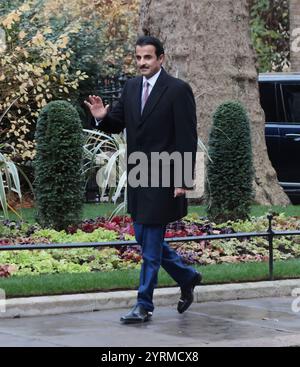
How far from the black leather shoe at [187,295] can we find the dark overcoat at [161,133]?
637 mm

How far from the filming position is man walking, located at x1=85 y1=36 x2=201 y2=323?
30.1 feet

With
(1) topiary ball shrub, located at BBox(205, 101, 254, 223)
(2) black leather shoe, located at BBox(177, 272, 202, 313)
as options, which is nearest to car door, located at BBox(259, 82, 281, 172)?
(1) topiary ball shrub, located at BBox(205, 101, 254, 223)

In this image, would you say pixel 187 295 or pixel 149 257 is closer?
pixel 149 257

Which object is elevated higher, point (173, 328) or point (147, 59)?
point (147, 59)

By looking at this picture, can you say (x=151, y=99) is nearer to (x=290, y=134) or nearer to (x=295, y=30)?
(x=290, y=134)

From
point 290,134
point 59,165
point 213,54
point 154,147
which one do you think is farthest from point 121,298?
point 290,134

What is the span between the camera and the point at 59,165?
12.9 metres

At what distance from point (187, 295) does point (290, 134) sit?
30.5ft

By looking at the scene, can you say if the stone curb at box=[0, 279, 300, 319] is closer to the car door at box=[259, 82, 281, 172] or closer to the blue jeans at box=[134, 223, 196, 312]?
the blue jeans at box=[134, 223, 196, 312]

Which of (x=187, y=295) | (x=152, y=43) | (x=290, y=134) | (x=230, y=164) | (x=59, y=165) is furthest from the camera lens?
(x=290, y=134)

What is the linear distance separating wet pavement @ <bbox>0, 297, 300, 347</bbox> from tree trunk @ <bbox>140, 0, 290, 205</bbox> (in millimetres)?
7160
